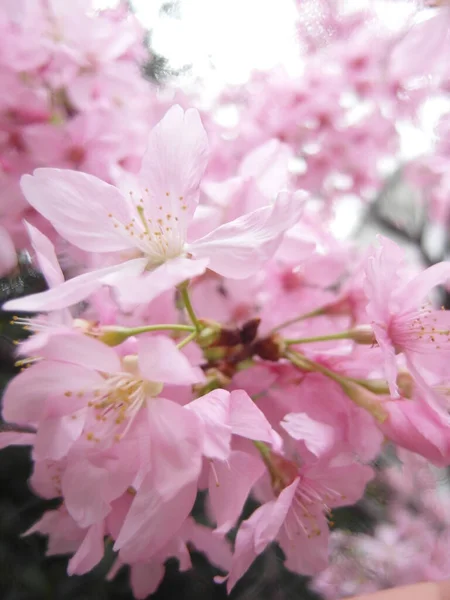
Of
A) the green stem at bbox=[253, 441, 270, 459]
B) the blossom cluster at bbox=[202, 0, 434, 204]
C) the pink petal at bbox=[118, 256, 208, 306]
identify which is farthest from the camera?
the blossom cluster at bbox=[202, 0, 434, 204]

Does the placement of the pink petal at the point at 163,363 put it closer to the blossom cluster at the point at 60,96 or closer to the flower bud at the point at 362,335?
the flower bud at the point at 362,335

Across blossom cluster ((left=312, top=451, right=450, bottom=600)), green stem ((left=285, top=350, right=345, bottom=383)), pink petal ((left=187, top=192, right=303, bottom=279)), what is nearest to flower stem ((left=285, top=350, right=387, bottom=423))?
green stem ((left=285, top=350, right=345, bottom=383))

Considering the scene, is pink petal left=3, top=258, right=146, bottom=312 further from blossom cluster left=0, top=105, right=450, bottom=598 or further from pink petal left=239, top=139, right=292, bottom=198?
pink petal left=239, top=139, right=292, bottom=198

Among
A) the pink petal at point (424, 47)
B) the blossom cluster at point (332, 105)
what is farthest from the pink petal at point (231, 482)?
the blossom cluster at point (332, 105)

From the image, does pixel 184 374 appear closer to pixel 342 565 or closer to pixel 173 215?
pixel 173 215

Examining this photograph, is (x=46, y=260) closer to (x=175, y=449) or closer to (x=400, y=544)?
(x=175, y=449)

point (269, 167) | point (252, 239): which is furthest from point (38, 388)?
point (269, 167)
